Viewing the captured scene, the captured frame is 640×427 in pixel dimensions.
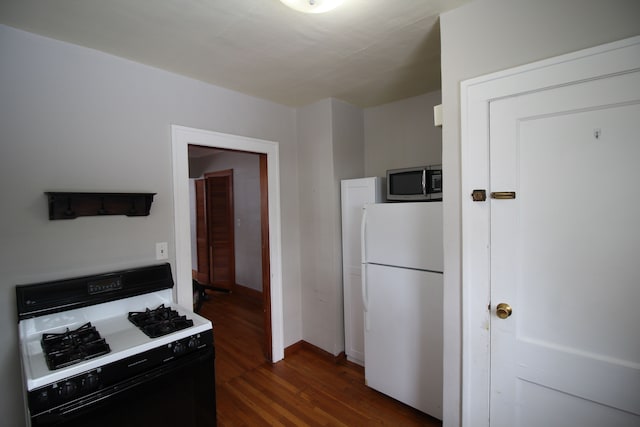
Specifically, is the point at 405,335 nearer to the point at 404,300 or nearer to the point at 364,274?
the point at 404,300

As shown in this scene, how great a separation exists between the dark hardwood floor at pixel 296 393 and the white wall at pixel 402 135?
2081 mm

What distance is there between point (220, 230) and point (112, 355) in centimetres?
390

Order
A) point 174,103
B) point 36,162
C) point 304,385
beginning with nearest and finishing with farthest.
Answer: point 36,162, point 174,103, point 304,385

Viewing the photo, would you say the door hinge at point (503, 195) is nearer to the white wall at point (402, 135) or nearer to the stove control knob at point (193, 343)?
the white wall at point (402, 135)

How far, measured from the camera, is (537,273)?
1.26m

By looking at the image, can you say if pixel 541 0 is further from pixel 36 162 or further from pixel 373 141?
pixel 36 162

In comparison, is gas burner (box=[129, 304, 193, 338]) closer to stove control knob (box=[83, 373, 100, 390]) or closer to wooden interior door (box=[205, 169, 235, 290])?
stove control knob (box=[83, 373, 100, 390])

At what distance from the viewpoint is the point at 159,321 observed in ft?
5.60

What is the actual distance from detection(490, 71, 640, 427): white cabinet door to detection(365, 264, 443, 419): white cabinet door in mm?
578

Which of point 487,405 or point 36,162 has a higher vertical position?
point 36,162

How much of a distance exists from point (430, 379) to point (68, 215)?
2.56m

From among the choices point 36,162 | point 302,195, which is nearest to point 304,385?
point 302,195

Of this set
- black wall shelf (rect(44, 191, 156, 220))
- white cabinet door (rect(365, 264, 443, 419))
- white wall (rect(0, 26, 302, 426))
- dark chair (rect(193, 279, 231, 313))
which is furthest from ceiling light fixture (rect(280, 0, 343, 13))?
dark chair (rect(193, 279, 231, 313))

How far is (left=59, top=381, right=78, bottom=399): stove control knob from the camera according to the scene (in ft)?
3.87
